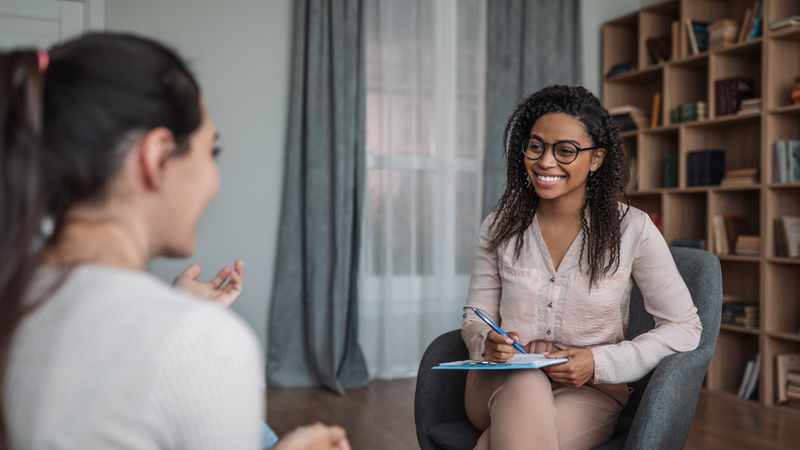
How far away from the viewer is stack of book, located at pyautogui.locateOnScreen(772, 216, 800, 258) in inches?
115

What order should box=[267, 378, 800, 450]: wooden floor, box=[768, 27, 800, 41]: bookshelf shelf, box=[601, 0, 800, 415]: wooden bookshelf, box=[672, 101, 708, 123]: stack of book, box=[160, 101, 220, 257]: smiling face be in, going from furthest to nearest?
box=[672, 101, 708, 123]: stack of book < box=[601, 0, 800, 415]: wooden bookshelf < box=[768, 27, 800, 41]: bookshelf shelf < box=[267, 378, 800, 450]: wooden floor < box=[160, 101, 220, 257]: smiling face

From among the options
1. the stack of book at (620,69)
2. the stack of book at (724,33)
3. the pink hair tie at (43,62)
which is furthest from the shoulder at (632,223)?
the stack of book at (620,69)

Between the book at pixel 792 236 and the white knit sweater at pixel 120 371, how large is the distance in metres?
3.17

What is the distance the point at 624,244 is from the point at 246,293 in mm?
2333

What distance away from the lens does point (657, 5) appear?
370cm

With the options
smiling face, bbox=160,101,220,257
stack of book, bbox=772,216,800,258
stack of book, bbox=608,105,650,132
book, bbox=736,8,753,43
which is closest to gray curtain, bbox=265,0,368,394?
stack of book, bbox=608,105,650,132

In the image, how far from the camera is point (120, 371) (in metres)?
0.48

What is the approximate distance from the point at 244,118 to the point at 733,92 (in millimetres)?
2653

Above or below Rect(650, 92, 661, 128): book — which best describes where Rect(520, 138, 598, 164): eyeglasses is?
below

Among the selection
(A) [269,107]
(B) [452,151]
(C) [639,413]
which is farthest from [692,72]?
(C) [639,413]

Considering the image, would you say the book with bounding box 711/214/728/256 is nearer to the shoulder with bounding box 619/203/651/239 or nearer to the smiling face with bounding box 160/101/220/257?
the shoulder with bounding box 619/203/651/239

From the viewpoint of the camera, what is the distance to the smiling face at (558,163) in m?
1.47

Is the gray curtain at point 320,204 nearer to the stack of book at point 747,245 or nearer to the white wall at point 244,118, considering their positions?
the white wall at point 244,118

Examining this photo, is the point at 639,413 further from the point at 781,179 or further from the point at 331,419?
the point at 781,179
